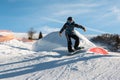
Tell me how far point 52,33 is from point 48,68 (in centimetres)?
1080

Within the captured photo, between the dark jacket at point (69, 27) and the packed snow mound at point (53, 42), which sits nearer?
the dark jacket at point (69, 27)

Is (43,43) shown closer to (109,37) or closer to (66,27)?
(66,27)

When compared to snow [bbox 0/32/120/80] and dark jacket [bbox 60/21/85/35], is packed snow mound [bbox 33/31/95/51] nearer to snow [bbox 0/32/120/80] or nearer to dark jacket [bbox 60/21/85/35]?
dark jacket [bbox 60/21/85/35]

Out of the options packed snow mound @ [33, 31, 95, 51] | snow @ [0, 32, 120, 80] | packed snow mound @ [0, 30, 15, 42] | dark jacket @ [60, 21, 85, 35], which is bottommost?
snow @ [0, 32, 120, 80]

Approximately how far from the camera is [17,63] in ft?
44.7

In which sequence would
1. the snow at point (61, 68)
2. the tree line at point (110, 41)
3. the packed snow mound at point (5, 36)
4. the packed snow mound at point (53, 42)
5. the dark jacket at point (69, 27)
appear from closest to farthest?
the snow at point (61, 68)
the dark jacket at point (69, 27)
the packed snow mound at point (53, 42)
the packed snow mound at point (5, 36)
the tree line at point (110, 41)

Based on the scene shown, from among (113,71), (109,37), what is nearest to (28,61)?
(113,71)

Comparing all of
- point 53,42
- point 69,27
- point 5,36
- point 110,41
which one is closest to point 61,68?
point 69,27

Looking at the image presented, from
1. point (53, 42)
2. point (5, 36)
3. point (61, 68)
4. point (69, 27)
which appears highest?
point (5, 36)

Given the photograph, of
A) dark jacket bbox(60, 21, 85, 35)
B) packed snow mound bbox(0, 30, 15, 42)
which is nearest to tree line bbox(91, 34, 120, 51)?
packed snow mound bbox(0, 30, 15, 42)

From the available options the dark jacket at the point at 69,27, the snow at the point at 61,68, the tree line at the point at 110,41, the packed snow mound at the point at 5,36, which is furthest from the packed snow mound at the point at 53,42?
the tree line at the point at 110,41

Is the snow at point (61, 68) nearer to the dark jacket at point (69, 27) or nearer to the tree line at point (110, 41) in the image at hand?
the dark jacket at point (69, 27)

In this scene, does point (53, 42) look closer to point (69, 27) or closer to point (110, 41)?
point (69, 27)

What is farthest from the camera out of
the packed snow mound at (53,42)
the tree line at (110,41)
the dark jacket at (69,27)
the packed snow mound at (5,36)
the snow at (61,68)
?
the tree line at (110,41)
